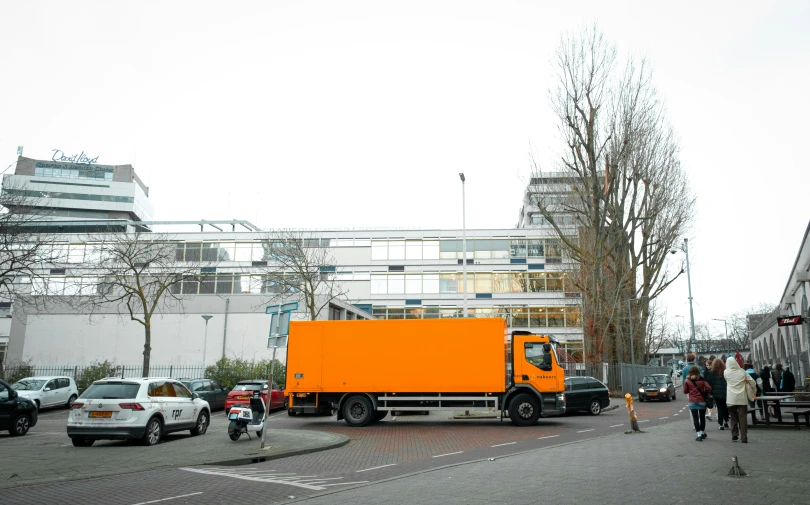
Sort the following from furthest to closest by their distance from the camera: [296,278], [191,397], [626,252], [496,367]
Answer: [296,278] → [626,252] → [496,367] → [191,397]

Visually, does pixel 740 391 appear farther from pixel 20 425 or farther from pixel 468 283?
pixel 468 283

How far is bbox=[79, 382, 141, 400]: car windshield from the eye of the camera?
14.1 m

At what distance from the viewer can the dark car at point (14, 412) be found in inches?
640

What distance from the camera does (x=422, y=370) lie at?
1986 cm

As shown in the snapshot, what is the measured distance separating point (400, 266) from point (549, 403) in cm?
4162

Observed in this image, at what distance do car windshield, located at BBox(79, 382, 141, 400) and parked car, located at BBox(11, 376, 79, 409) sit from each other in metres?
14.7

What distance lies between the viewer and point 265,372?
113ft

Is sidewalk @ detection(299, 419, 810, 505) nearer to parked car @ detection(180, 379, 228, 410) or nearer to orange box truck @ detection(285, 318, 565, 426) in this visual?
orange box truck @ detection(285, 318, 565, 426)

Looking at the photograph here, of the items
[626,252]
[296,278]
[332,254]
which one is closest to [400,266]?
[332,254]

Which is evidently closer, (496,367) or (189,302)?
(496,367)

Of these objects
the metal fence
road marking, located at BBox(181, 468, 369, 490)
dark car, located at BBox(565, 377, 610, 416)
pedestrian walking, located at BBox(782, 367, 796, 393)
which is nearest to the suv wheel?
road marking, located at BBox(181, 468, 369, 490)

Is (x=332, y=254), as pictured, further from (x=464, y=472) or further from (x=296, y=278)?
(x=464, y=472)

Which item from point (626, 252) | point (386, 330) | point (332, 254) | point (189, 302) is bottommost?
point (386, 330)

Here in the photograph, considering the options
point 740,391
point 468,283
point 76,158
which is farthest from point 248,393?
point 76,158
